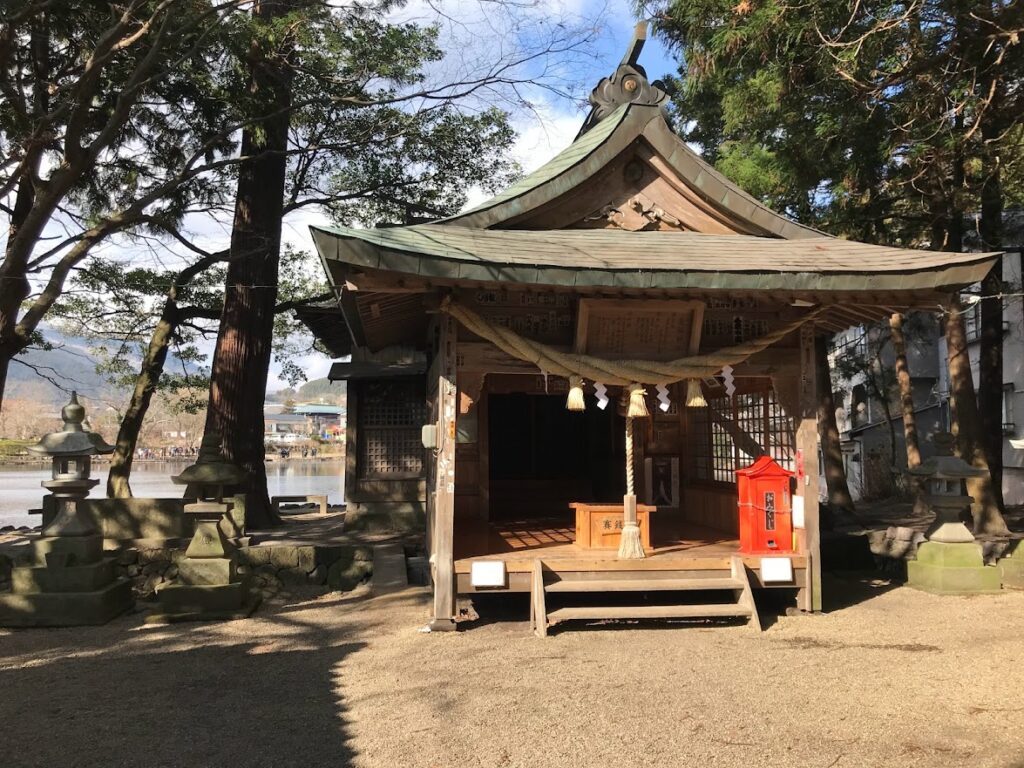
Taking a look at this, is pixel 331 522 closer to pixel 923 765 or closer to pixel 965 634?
pixel 965 634

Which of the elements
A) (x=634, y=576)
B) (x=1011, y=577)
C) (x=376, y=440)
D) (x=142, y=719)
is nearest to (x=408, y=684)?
(x=142, y=719)

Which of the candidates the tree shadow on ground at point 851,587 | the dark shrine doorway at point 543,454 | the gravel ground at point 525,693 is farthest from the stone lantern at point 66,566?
the tree shadow on ground at point 851,587

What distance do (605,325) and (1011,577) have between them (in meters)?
6.26

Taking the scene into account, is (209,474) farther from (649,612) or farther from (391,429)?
(391,429)

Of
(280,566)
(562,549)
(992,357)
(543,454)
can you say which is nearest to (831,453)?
(992,357)

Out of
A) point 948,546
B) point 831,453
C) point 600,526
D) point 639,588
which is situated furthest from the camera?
point 831,453

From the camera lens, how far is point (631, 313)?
750cm

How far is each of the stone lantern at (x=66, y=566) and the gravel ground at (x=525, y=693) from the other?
30 centimetres

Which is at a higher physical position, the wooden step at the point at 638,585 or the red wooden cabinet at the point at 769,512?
the red wooden cabinet at the point at 769,512

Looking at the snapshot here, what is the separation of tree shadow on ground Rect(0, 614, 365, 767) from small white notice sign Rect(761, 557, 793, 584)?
4.34 meters

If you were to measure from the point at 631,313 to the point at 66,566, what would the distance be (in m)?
7.17

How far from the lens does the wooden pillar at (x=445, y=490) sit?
7.26 metres

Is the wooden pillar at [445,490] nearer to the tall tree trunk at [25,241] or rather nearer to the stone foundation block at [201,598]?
the stone foundation block at [201,598]

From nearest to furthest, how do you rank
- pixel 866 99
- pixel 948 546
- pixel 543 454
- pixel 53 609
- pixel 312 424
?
pixel 53 609
pixel 948 546
pixel 866 99
pixel 543 454
pixel 312 424
